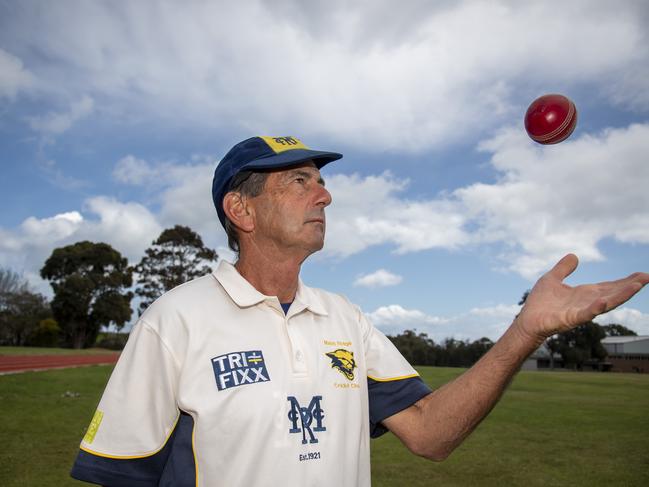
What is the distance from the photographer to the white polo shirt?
232cm

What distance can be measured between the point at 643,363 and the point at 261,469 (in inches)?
3288

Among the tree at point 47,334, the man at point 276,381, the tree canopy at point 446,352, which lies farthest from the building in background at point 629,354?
the man at point 276,381

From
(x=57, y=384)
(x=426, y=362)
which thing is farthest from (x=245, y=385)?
(x=426, y=362)

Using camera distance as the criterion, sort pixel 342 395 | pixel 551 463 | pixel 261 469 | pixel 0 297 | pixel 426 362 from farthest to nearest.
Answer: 1. pixel 0 297
2. pixel 426 362
3. pixel 551 463
4. pixel 342 395
5. pixel 261 469

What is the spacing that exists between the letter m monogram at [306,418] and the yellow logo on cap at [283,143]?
130cm

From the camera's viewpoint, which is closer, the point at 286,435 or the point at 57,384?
the point at 286,435

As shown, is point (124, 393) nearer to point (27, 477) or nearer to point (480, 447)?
point (27, 477)

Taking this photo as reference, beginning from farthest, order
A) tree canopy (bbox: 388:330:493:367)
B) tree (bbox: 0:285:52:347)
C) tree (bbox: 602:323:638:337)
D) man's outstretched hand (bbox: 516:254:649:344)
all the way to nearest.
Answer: tree (bbox: 602:323:638:337), tree (bbox: 0:285:52:347), tree canopy (bbox: 388:330:493:367), man's outstretched hand (bbox: 516:254:649:344)

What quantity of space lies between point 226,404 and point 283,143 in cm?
142

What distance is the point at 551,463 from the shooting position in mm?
8984

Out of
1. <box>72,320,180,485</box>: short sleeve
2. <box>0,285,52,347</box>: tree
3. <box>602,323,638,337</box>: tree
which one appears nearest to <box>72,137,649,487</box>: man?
<box>72,320,180,485</box>: short sleeve

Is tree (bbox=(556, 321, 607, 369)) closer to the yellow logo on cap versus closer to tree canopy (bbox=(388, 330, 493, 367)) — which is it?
tree canopy (bbox=(388, 330, 493, 367))

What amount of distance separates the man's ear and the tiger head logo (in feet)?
2.75

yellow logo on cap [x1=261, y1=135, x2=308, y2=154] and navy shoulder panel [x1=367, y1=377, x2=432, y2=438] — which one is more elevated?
yellow logo on cap [x1=261, y1=135, x2=308, y2=154]
